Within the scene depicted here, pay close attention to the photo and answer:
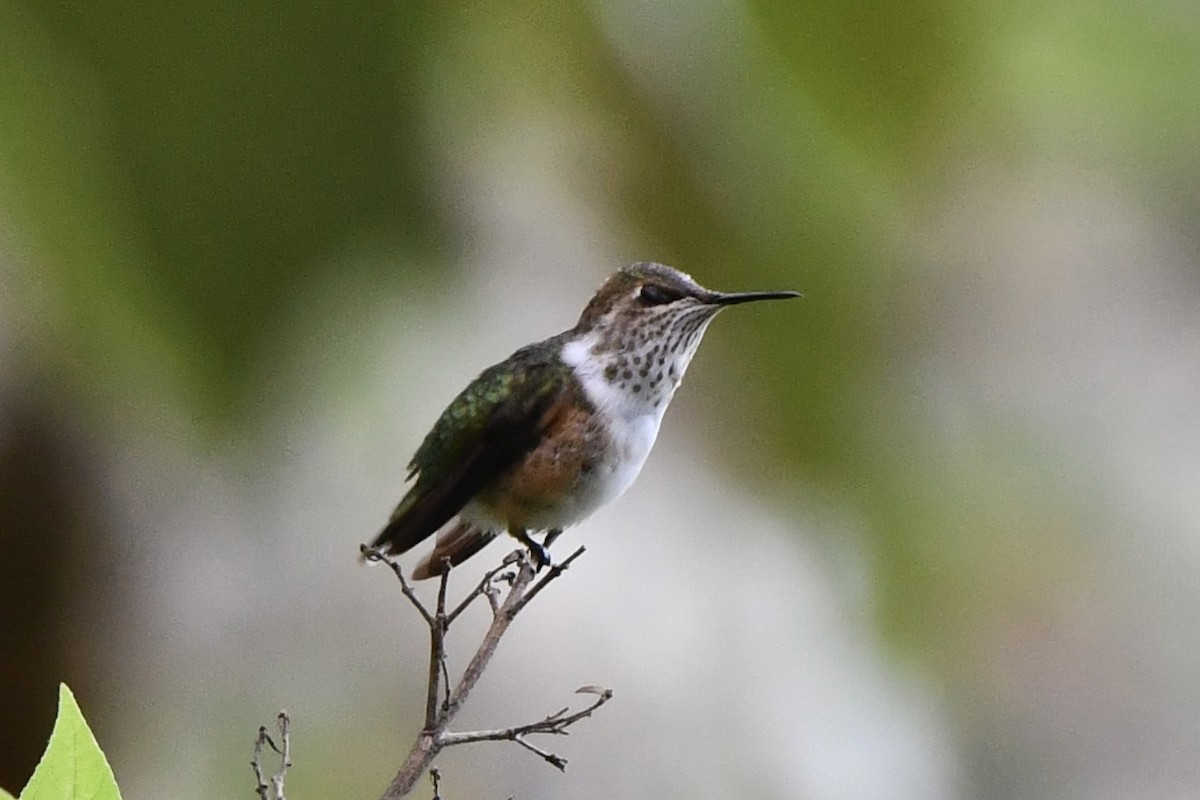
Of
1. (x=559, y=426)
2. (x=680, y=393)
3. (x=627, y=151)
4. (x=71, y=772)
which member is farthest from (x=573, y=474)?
(x=680, y=393)

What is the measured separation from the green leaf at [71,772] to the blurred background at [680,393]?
1032 millimetres

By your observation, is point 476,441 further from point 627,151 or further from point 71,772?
point 627,151

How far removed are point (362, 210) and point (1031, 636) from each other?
1262 mm

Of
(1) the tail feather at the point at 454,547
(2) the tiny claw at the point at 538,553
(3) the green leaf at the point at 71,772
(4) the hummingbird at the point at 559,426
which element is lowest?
(2) the tiny claw at the point at 538,553

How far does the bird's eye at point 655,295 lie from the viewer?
0.85 metres

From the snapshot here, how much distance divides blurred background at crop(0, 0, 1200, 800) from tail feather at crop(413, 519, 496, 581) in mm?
625

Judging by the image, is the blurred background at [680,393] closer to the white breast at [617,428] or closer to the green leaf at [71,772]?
the white breast at [617,428]

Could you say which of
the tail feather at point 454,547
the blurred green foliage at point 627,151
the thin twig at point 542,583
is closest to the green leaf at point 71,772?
the thin twig at point 542,583

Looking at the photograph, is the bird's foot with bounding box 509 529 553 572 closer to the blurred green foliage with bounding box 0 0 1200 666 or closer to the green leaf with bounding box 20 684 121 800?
the green leaf with bounding box 20 684 121 800

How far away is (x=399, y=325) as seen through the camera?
1.72m

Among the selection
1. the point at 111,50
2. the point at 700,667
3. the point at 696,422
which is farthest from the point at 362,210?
the point at 700,667

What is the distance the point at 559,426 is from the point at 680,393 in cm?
104

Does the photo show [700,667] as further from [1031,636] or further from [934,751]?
[1031,636]

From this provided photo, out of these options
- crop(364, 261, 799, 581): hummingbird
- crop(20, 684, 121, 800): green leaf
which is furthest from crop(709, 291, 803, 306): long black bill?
crop(20, 684, 121, 800): green leaf
